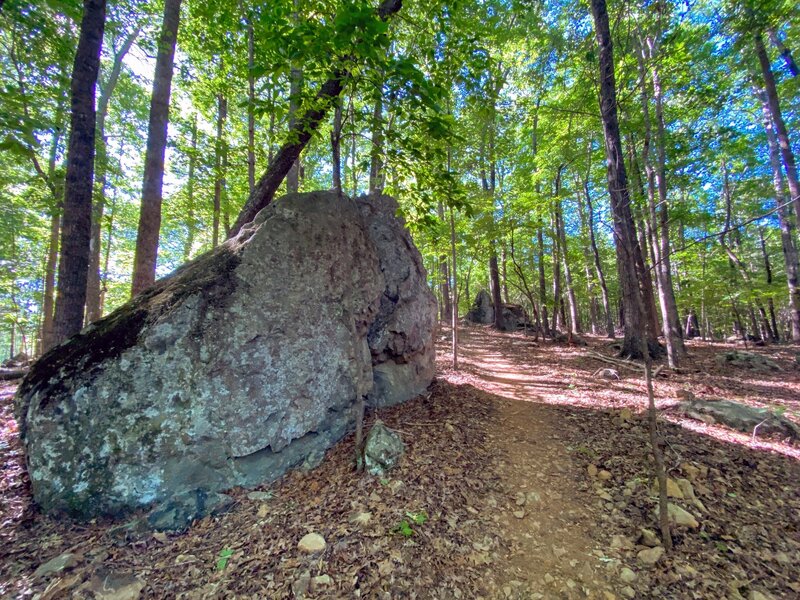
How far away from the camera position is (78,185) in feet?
13.9

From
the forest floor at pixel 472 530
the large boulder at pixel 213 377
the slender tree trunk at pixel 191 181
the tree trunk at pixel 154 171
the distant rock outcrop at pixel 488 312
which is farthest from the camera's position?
the distant rock outcrop at pixel 488 312

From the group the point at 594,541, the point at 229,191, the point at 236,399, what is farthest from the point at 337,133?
the point at 229,191

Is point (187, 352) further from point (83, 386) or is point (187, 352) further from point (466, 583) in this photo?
point (466, 583)

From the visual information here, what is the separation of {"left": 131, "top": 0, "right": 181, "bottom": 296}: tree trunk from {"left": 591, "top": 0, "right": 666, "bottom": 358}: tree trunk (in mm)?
7276

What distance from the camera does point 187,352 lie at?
10.9 feet

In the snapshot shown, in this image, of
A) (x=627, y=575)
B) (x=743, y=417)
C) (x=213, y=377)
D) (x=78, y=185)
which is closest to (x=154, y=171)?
(x=78, y=185)

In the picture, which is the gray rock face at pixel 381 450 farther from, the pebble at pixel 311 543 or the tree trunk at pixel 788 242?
the tree trunk at pixel 788 242

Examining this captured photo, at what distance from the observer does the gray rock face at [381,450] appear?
3729mm

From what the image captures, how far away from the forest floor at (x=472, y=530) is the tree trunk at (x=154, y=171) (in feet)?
9.33

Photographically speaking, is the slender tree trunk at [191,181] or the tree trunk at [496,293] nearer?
the slender tree trunk at [191,181]

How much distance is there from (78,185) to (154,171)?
2020 mm

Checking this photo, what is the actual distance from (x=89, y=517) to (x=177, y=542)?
85 centimetres

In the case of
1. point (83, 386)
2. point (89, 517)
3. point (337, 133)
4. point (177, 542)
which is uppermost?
point (337, 133)

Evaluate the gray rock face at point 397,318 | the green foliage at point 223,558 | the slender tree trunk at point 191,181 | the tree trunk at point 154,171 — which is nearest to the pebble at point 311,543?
the green foliage at point 223,558
